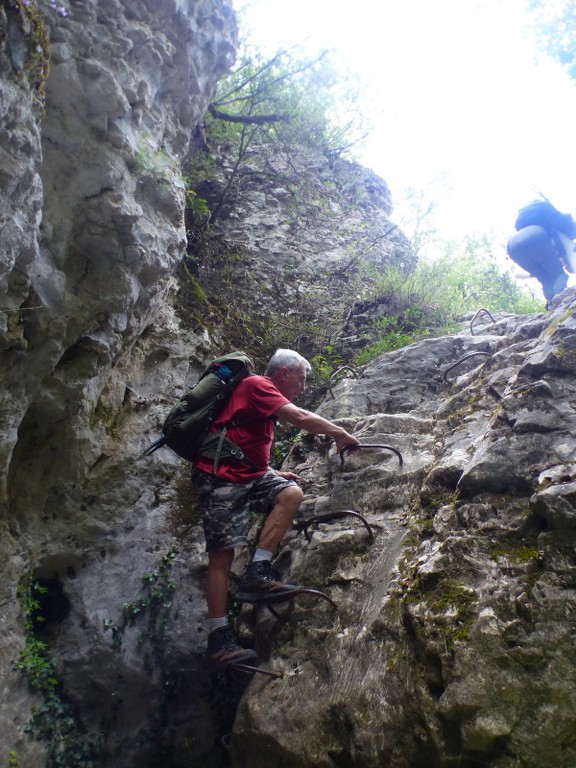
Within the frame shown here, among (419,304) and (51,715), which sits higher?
(419,304)

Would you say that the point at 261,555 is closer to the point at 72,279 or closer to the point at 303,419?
the point at 303,419

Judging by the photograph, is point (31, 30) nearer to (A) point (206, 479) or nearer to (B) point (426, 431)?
(A) point (206, 479)

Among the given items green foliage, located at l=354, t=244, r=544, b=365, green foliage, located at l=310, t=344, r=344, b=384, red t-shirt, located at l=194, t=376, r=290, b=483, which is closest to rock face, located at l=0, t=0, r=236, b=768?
red t-shirt, located at l=194, t=376, r=290, b=483

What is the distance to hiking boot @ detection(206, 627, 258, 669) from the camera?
346cm

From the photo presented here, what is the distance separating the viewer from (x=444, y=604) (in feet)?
9.48

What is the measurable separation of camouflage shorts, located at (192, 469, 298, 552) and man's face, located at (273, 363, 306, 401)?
29.1 inches

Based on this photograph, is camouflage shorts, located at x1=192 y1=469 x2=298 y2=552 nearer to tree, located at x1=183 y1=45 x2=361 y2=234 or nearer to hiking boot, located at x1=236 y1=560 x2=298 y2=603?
hiking boot, located at x1=236 y1=560 x2=298 y2=603

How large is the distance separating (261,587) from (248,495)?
712mm

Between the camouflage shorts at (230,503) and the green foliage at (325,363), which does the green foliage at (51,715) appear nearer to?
the camouflage shorts at (230,503)

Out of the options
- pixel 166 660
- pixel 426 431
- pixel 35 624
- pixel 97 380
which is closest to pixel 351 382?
pixel 426 431

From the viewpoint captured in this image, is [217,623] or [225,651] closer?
[225,651]

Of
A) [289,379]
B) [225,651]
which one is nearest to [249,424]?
[289,379]

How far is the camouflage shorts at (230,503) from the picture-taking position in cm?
387

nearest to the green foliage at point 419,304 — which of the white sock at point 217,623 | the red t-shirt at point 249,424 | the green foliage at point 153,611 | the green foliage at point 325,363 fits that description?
the green foliage at point 325,363
